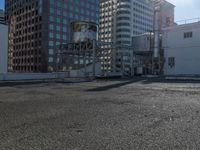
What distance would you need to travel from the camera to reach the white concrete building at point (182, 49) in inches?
1612

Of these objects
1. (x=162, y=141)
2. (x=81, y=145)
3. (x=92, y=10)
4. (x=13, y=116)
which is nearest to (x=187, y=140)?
(x=162, y=141)

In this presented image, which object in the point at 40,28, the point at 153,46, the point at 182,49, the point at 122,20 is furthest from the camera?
the point at 122,20

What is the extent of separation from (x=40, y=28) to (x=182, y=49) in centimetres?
6478

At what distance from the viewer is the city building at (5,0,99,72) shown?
298ft

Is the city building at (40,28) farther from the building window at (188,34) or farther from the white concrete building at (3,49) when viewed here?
the building window at (188,34)

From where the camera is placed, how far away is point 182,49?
4272 centimetres

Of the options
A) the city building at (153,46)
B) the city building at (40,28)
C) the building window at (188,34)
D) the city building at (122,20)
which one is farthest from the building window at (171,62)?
the city building at (122,20)

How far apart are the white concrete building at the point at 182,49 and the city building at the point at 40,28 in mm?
50160

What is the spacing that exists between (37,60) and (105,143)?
9081 centimetres

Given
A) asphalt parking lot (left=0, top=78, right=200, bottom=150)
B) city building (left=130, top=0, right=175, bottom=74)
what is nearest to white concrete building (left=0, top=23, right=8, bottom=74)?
city building (left=130, top=0, right=175, bottom=74)

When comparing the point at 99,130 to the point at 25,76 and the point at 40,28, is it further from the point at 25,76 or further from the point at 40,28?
the point at 40,28

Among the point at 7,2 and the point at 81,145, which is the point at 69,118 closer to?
the point at 81,145

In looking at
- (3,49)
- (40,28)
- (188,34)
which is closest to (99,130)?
(188,34)

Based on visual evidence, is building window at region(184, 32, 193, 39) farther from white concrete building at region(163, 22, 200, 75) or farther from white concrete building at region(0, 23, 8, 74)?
white concrete building at region(0, 23, 8, 74)
